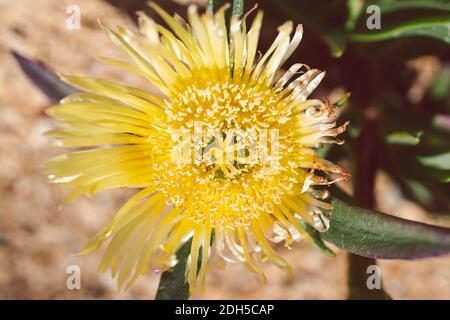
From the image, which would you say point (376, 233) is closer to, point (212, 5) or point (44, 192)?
point (212, 5)

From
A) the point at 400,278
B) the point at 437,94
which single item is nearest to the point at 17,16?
the point at 437,94

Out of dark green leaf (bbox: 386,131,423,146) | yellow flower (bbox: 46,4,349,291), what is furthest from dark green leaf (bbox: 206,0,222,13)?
dark green leaf (bbox: 386,131,423,146)

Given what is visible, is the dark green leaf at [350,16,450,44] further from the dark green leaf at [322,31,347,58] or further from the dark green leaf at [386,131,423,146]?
the dark green leaf at [386,131,423,146]

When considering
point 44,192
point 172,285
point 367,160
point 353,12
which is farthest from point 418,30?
point 44,192

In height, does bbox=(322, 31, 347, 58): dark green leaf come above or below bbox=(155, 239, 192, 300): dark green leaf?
above
